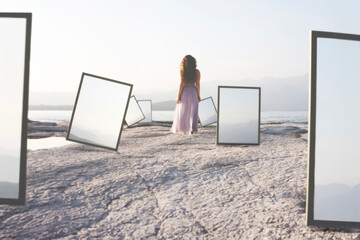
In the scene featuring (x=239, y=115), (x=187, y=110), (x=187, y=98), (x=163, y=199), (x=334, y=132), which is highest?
(x=187, y=98)

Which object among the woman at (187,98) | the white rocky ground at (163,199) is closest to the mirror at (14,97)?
the white rocky ground at (163,199)

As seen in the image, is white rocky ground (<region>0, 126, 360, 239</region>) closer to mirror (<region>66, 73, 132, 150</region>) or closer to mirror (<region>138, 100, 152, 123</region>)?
mirror (<region>66, 73, 132, 150</region>)

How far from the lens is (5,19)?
1.94 metres

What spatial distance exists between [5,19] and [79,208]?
1.24 m

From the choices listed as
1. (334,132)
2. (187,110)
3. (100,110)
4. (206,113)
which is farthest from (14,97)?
(206,113)

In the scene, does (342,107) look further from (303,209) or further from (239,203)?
(239,203)

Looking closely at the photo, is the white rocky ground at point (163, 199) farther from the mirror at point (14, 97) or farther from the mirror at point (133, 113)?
the mirror at point (133, 113)

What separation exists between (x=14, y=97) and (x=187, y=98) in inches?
186

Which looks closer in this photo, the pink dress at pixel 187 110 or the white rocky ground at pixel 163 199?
the white rocky ground at pixel 163 199

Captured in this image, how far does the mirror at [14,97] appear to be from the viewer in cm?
192

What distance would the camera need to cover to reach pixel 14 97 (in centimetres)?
193

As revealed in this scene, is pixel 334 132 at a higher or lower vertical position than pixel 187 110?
lower

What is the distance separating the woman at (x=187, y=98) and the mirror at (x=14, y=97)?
4.49 metres

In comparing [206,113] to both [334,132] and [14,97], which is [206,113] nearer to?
[334,132]
